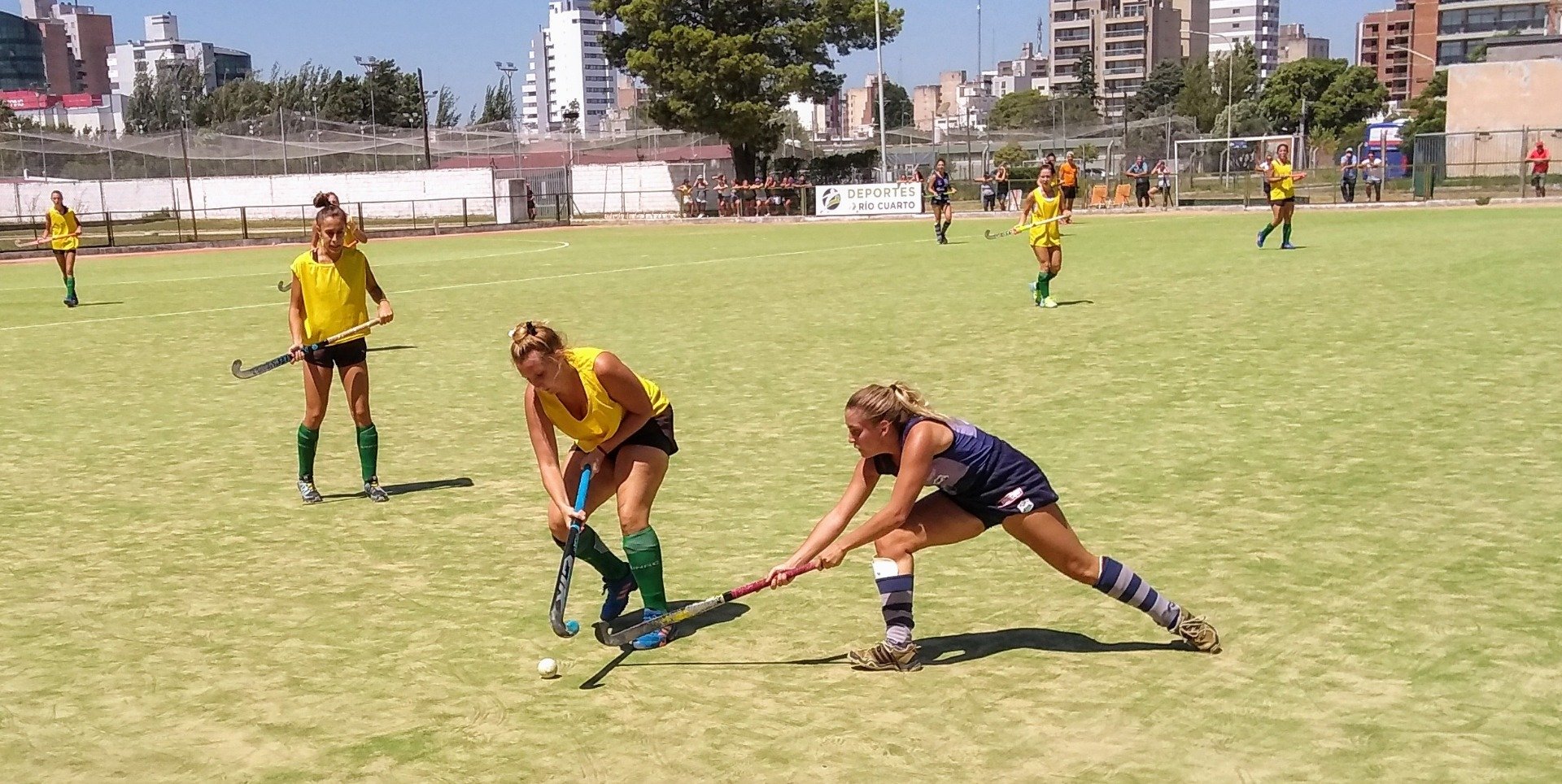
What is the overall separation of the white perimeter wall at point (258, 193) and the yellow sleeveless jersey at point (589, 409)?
60032 millimetres

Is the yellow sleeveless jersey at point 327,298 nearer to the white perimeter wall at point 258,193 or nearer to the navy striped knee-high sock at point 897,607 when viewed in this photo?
the navy striped knee-high sock at point 897,607

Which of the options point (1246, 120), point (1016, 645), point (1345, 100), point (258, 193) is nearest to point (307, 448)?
point (1016, 645)

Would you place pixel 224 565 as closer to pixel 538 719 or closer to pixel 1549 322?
pixel 538 719

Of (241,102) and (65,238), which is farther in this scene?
(241,102)

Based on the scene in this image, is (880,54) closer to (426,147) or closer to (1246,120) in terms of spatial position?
(426,147)

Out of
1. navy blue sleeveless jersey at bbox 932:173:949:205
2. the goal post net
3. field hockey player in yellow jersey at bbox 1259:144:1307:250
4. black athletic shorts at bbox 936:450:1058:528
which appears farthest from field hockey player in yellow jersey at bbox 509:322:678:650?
the goal post net

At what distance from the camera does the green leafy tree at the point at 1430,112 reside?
301ft

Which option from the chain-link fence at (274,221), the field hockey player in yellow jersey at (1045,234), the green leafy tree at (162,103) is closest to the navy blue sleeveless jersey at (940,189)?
the field hockey player in yellow jersey at (1045,234)

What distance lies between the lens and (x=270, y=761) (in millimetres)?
5289

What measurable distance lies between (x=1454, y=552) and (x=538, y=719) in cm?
481

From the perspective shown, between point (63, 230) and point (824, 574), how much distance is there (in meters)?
21.6

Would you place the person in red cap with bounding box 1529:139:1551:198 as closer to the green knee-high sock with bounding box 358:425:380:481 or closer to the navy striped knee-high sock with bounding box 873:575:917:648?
the green knee-high sock with bounding box 358:425:380:481

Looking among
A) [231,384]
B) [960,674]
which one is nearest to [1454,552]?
[960,674]

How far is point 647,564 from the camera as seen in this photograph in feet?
21.2
